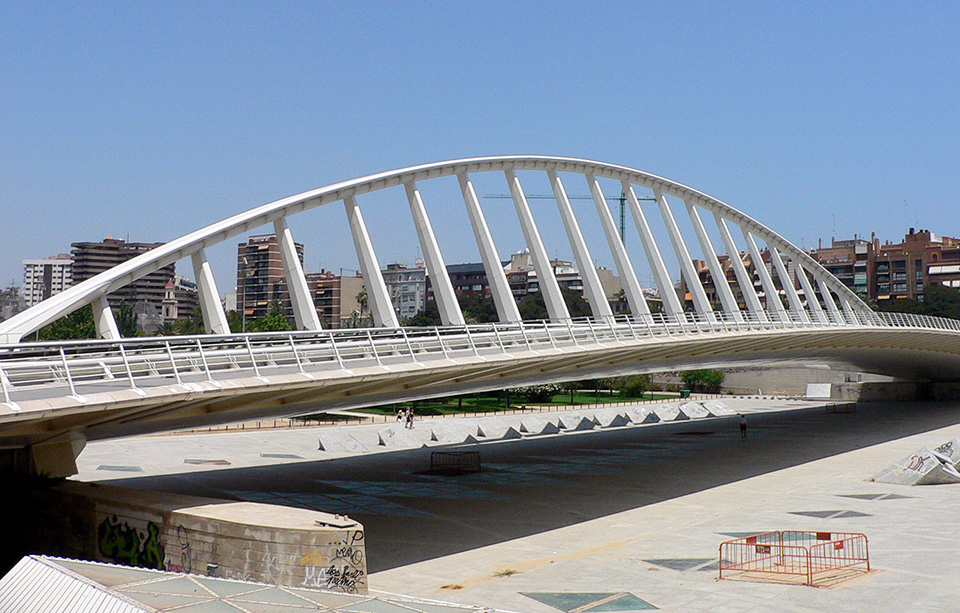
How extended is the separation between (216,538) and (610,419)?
4817cm

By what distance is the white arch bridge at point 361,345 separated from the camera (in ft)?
57.3

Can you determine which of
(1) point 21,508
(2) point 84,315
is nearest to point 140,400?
(1) point 21,508

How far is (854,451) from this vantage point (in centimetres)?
4644

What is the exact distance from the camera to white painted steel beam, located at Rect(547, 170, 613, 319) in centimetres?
3506

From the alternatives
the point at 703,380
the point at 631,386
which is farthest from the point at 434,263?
the point at 703,380

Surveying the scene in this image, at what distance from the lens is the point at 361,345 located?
69.9ft

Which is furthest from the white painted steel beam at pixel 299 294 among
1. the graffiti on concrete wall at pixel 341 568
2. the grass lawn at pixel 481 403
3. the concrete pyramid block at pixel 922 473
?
the grass lawn at pixel 481 403

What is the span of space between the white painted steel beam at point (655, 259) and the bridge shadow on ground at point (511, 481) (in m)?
7.50

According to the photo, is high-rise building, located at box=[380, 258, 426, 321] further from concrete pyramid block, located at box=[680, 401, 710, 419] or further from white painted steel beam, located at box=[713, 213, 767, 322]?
white painted steel beam, located at box=[713, 213, 767, 322]

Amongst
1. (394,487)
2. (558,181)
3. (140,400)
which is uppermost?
(558,181)

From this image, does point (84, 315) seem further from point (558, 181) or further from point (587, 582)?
point (587, 582)

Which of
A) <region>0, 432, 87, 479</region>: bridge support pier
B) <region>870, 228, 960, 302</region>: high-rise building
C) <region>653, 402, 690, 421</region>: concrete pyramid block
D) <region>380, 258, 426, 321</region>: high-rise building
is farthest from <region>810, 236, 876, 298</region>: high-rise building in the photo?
<region>0, 432, 87, 479</region>: bridge support pier

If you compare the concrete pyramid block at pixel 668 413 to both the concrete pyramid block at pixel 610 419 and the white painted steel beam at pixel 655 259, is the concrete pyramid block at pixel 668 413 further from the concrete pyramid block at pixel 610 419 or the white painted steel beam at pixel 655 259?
the white painted steel beam at pixel 655 259

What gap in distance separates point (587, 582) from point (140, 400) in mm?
10046
